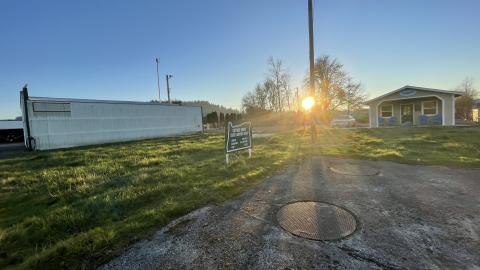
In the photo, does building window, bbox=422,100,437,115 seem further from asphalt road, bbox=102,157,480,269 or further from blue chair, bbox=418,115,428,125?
asphalt road, bbox=102,157,480,269

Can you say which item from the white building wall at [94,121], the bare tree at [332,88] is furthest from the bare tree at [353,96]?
the white building wall at [94,121]

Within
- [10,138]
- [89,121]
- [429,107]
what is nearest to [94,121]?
[89,121]

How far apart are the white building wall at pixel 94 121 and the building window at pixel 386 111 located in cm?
1983

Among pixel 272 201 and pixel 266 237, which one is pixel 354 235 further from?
pixel 272 201

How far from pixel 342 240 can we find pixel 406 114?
75.1 ft

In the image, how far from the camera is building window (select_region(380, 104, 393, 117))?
20734mm

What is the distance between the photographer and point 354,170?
211 inches

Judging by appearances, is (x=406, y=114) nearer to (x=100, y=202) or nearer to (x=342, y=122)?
(x=342, y=122)

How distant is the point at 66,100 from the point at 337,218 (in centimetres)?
1723

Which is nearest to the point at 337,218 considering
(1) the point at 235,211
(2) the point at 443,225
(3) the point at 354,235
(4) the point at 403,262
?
(3) the point at 354,235

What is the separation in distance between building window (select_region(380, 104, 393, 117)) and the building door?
856 millimetres

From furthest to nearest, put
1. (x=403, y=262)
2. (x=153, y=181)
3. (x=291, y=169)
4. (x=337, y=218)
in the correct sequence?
(x=291, y=169), (x=153, y=181), (x=337, y=218), (x=403, y=262)

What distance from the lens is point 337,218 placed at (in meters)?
2.90

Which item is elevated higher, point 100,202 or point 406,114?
point 406,114
